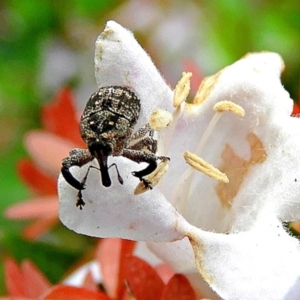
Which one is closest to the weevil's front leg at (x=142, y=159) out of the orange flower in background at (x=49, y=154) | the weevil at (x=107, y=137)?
the weevil at (x=107, y=137)

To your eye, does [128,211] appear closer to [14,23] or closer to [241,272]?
[241,272]

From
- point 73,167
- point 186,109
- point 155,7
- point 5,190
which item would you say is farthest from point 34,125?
point 73,167

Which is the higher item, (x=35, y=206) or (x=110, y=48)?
(x=110, y=48)

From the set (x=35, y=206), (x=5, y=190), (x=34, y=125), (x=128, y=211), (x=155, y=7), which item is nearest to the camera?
(x=128, y=211)

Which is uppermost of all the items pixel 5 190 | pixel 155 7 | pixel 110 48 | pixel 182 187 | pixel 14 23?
pixel 110 48

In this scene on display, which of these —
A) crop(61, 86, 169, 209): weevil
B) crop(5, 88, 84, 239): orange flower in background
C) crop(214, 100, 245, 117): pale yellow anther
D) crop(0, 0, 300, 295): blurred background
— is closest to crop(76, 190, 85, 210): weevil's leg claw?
crop(61, 86, 169, 209): weevil
